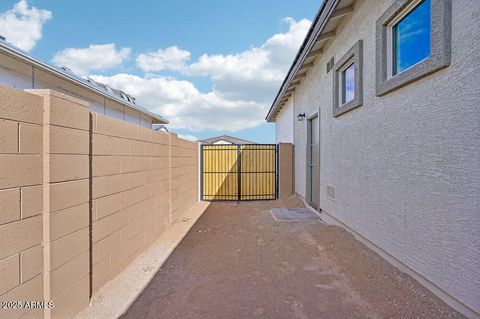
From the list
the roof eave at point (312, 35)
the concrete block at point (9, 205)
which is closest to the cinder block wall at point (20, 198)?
the concrete block at point (9, 205)

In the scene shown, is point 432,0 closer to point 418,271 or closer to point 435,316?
point 418,271

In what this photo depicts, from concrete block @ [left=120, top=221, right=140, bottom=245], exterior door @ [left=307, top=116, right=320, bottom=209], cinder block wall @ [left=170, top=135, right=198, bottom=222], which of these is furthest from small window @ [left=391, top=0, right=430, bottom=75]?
cinder block wall @ [left=170, top=135, right=198, bottom=222]

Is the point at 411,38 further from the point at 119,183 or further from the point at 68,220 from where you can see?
the point at 68,220

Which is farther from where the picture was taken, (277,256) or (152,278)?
(277,256)

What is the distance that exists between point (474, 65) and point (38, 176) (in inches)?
140

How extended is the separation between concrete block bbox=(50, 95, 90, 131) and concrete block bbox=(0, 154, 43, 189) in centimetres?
34

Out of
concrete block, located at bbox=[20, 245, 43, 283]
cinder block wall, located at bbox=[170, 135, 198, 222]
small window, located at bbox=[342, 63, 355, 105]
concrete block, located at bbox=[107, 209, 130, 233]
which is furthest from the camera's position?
cinder block wall, located at bbox=[170, 135, 198, 222]

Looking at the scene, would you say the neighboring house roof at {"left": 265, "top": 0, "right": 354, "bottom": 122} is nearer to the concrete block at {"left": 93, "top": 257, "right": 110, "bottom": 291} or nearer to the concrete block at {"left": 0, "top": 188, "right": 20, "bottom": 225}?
the concrete block at {"left": 0, "top": 188, "right": 20, "bottom": 225}

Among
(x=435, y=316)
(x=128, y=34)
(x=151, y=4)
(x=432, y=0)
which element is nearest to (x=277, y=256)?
(x=435, y=316)

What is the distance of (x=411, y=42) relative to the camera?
10.1 feet

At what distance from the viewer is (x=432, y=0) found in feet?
8.30

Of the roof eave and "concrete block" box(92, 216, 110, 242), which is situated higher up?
the roof eave

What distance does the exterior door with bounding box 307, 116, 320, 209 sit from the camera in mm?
6660

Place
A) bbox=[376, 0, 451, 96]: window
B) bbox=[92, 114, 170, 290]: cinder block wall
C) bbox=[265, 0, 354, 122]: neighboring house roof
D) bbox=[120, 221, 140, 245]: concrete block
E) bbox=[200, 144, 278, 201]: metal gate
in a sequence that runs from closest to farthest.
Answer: bbox=[376, 0, 451, 96]: window, bbox=[92, 114, 170, 290]: cinder block wall, bbox=[120, 221, 140, 245]: concrete block, bbox=[265, 0, 354, 122]: neighboring house roof, bbox=[200, 144, 278, 201]: metal gate
